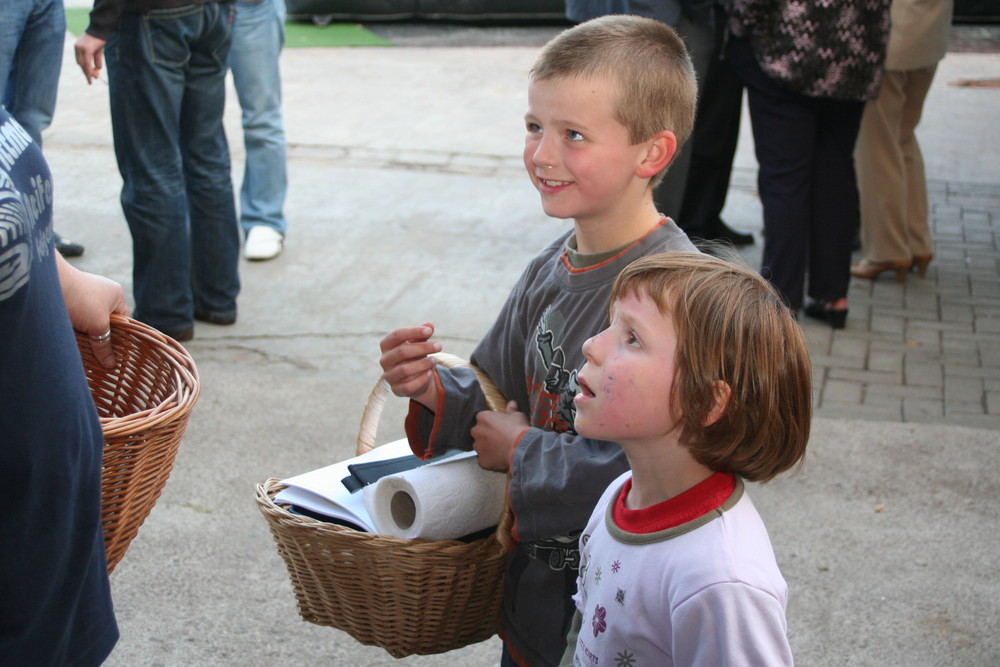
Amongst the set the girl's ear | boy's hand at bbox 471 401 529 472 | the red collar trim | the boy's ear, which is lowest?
boy's hand at bbox 471 401 529 472

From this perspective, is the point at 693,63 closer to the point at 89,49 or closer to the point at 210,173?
the point at 210,173

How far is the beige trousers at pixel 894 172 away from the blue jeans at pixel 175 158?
114 inches

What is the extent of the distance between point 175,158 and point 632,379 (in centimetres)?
331

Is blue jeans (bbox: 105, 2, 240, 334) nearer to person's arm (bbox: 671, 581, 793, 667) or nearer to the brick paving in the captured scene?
the brick paving

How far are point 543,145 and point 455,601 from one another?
2.69ft

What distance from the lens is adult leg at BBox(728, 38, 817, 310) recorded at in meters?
4.54

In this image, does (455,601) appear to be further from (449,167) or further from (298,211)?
(449,167)

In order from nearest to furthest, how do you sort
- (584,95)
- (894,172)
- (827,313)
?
(584,95), (827,313), (894,172)

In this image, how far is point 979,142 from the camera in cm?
806

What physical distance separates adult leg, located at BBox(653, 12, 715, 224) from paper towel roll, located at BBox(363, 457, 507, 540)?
3.07 meters

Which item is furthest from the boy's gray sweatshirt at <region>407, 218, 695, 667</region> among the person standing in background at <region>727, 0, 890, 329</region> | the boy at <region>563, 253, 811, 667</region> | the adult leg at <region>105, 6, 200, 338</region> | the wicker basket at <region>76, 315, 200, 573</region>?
the adult leg at <region>105, 6, 200, 338</region>

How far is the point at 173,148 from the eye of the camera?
4.45 metres

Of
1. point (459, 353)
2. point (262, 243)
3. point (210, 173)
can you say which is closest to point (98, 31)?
point (210, 173)

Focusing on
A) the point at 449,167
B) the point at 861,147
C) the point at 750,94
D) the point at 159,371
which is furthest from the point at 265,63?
the point at 159,371
